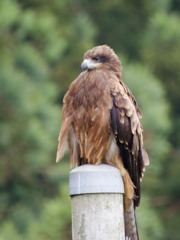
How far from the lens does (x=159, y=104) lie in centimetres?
1148

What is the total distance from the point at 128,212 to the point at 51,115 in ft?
19.8

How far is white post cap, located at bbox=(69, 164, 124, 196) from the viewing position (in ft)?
11.2

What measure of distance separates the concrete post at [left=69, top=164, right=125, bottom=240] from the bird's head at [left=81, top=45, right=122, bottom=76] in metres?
1.32

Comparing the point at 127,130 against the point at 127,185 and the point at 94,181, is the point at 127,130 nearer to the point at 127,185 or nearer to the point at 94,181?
the point at 127,185

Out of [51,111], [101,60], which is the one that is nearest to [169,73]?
[51,111]

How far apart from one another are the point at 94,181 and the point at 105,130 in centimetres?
89

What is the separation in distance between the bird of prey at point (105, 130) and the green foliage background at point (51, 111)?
3.39 meters

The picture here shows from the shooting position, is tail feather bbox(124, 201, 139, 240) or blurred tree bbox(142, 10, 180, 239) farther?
blurred tree bbox(142, 10, 180, 239)

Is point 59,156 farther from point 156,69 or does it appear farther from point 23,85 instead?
point 156,69

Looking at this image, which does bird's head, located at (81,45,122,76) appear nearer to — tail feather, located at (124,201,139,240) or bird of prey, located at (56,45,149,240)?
bird of prey, located at (56,45,149,240)

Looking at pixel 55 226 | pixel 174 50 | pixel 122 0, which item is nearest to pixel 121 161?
pixel 55 226

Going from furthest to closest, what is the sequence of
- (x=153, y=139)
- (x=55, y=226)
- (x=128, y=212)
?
(x=153, y=139)
(x=55, y=226)
(x=128, y=212)

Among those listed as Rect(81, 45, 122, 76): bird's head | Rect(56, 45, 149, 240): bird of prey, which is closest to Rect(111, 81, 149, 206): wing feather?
Rect(56, 45, 149, 240): bird of prey

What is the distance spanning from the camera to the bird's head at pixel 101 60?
15.2 feet
